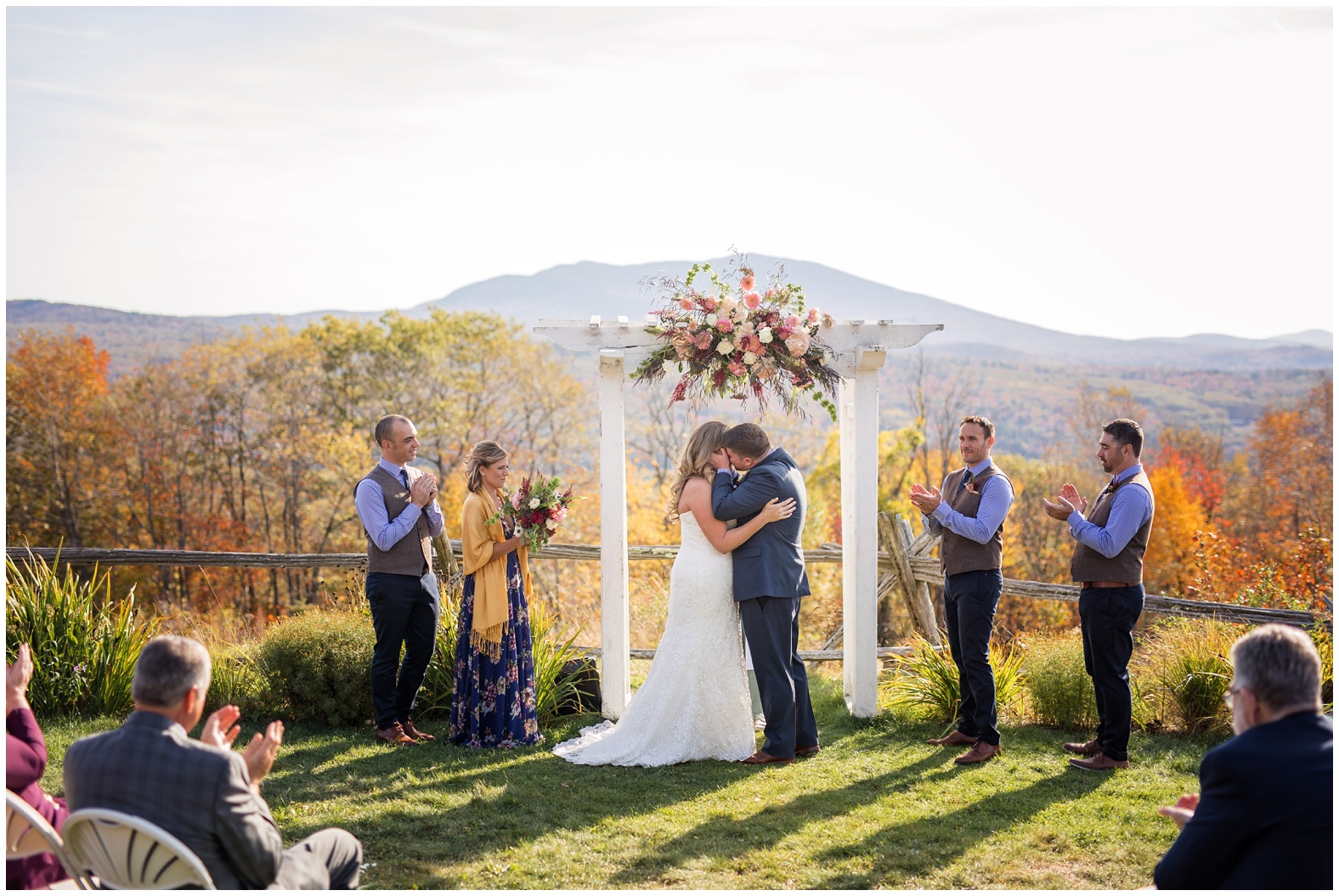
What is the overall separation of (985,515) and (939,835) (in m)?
1.97

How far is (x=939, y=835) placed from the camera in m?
4.88

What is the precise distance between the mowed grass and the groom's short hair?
192cm

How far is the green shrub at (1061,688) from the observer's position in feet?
22.0

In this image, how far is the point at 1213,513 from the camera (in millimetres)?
32844

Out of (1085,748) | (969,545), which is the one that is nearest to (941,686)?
(1085,748)

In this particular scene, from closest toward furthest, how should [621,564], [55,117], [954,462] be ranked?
[621,564], [954,462], [55,117]

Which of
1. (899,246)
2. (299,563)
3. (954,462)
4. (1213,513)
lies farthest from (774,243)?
(299,563)

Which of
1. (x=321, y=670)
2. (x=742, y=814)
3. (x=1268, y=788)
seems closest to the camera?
(x=1268, y=788)

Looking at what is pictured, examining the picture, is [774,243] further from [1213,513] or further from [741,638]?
[741,638]

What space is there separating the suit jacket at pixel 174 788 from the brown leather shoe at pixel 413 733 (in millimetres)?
3692

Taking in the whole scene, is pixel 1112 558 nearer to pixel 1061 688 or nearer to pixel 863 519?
pixel 1061 688

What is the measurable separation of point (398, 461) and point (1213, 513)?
33.2 m

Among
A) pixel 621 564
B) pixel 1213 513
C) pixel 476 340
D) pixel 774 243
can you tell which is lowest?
pixel 1213 513

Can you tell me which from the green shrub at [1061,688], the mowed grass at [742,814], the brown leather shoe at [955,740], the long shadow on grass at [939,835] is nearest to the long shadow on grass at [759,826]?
the mowed grass at [742,814]
